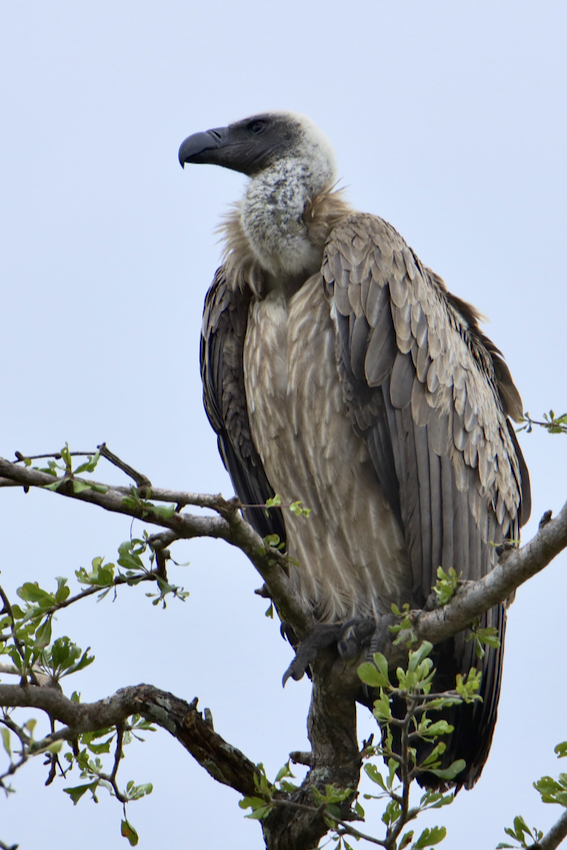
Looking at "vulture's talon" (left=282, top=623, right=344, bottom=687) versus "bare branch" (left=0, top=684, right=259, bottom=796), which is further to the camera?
"vulture's talon" (left=282, top=623, right=344, bottom=687)

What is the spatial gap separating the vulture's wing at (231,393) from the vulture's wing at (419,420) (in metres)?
0.84

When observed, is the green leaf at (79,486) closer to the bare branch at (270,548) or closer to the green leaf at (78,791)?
the bare branch at (270,548)

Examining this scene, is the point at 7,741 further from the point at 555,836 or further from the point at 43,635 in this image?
the point at 555,836

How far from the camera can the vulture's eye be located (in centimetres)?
648

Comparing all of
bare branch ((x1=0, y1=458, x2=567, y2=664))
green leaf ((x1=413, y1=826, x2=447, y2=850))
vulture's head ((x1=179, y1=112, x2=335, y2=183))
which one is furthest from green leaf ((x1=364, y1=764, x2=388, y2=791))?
vulture's head ((x1=179, y1=112, x2=335, y2=183))

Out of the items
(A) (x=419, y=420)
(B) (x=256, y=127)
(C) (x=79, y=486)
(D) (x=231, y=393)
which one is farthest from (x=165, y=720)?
(B) (x=256, y=127)

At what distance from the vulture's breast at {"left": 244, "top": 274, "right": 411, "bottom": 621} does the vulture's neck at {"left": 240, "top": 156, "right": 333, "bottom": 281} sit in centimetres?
17

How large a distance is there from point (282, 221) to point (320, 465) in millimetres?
1497

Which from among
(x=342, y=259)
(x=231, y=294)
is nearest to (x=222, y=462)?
(x=231, y=294)

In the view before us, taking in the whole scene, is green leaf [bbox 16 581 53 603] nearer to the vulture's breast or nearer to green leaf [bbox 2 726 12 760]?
green leaf [bbox 2 726 12 760]

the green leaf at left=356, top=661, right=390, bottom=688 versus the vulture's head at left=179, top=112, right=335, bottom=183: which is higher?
the vulture's head at left=179, top=112, right=335, bottom=183

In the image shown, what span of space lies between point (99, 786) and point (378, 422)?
2.39 m

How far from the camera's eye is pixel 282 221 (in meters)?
5.80

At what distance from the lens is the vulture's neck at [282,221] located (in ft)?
18.9
